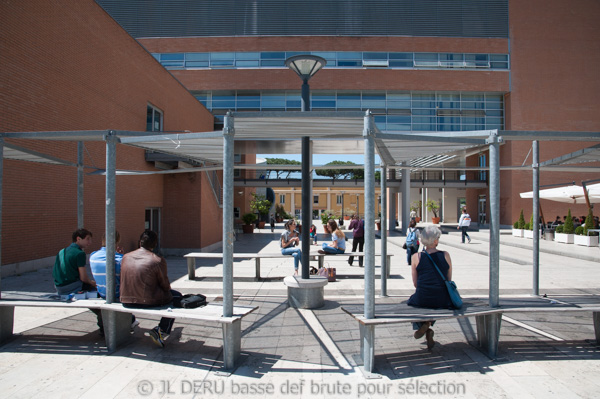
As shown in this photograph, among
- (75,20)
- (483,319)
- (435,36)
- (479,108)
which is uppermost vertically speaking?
(435,36)

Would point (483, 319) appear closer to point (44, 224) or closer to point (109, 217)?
point (109, 217)

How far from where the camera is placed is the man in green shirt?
16.8 feet

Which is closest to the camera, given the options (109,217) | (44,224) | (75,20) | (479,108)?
(109,217)

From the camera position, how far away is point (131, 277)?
4.55 metres

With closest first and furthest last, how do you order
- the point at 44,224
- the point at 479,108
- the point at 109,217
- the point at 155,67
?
the point at 109,217, the point at 44,224, the point at 155,67, the point at 479,108

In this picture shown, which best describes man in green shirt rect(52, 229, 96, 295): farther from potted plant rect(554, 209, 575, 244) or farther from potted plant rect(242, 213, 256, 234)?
potted plant rect(242, 213, 256, 234)

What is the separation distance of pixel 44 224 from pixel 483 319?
9870mm

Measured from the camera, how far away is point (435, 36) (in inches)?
1214

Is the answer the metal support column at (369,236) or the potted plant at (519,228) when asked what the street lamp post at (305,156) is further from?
the potted plant at (519,228)

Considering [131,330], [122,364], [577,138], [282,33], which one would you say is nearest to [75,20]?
[131,330]

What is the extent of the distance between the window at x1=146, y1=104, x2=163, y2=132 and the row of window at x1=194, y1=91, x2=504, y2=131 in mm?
13161

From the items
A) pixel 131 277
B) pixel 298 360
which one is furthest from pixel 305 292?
pixel 131 277

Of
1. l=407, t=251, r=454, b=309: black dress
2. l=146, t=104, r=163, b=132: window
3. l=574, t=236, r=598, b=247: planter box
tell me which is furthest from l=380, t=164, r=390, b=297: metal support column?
l=574, t=236, r=598, b=247: planter box

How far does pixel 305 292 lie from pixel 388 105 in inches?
996
